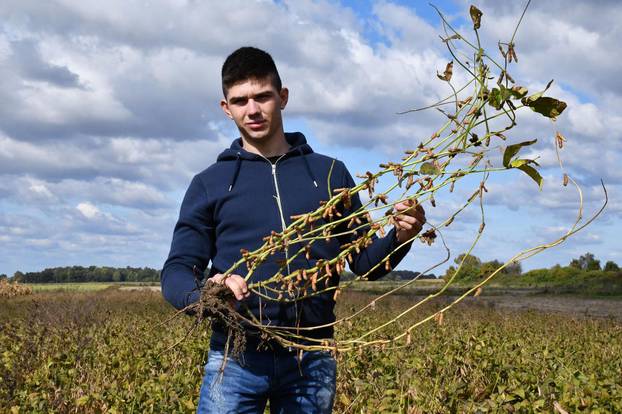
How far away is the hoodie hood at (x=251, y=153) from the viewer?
9.63ft

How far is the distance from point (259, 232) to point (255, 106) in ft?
1.56

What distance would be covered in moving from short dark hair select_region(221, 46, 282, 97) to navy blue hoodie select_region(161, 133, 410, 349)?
0.92 ft

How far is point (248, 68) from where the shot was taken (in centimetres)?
284

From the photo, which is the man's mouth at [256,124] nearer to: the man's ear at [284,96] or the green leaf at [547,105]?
the man's ear at [284,96]

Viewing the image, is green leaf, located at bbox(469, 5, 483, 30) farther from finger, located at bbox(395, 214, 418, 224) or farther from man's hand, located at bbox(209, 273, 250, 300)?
man's hand, located at bbox(209, 273, 250, 300)

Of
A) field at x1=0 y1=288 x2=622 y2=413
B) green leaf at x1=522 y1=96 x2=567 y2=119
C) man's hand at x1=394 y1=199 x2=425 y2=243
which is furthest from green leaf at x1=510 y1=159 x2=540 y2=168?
field at x1=0 y1=288 x2=622 y2=413

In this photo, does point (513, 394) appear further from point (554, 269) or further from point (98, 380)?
point (554, 269)

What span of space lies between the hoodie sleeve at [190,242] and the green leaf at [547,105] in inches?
50.6

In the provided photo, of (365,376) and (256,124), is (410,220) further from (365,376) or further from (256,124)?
(365,376)

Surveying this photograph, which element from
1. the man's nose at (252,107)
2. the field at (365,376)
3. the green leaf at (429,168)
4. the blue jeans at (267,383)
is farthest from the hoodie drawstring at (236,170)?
the field at (365,376)

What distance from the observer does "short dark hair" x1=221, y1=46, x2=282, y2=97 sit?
2836 mm

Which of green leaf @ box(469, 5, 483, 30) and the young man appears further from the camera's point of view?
the young man

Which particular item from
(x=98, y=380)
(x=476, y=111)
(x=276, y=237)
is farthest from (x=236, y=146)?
(x=98, y=380)

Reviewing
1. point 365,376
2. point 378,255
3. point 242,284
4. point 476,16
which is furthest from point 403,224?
point 365,376
